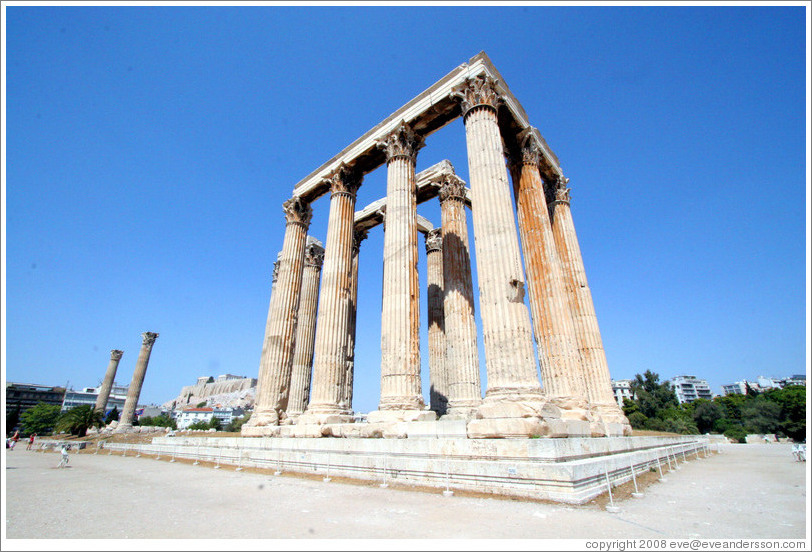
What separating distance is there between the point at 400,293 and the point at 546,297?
5925mm

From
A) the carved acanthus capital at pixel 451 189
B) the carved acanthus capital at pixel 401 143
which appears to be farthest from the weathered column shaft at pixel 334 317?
the carved acanthus capital at pixel 451 189

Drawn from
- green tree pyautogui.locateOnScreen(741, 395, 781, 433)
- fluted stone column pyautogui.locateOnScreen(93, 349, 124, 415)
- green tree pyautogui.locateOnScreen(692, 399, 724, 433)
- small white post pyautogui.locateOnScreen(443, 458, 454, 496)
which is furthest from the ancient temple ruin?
green tree pyautogui.locateOnScreen(692, 399, 724, 433)

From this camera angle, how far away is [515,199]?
17.5 m

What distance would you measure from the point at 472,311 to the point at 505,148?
26.3 feet

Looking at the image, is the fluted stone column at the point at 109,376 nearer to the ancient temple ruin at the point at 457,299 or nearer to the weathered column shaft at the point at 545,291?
the ancient temple ruin at the point at 457,299

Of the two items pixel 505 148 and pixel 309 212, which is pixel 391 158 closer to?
pixel 505 148

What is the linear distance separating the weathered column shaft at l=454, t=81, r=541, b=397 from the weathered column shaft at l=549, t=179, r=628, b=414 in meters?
7.20

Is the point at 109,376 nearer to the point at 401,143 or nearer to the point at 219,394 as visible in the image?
the point at 401,143

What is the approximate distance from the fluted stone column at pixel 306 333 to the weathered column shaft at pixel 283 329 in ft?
2.47

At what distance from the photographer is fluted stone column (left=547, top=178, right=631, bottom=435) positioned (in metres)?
15.3

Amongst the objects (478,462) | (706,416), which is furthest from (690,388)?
(478,462)

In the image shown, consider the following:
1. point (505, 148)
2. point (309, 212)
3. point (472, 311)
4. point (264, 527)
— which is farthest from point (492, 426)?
point (309, 212)

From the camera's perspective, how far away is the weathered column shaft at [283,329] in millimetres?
17828

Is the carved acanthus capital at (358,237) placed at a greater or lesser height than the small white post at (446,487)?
greater
